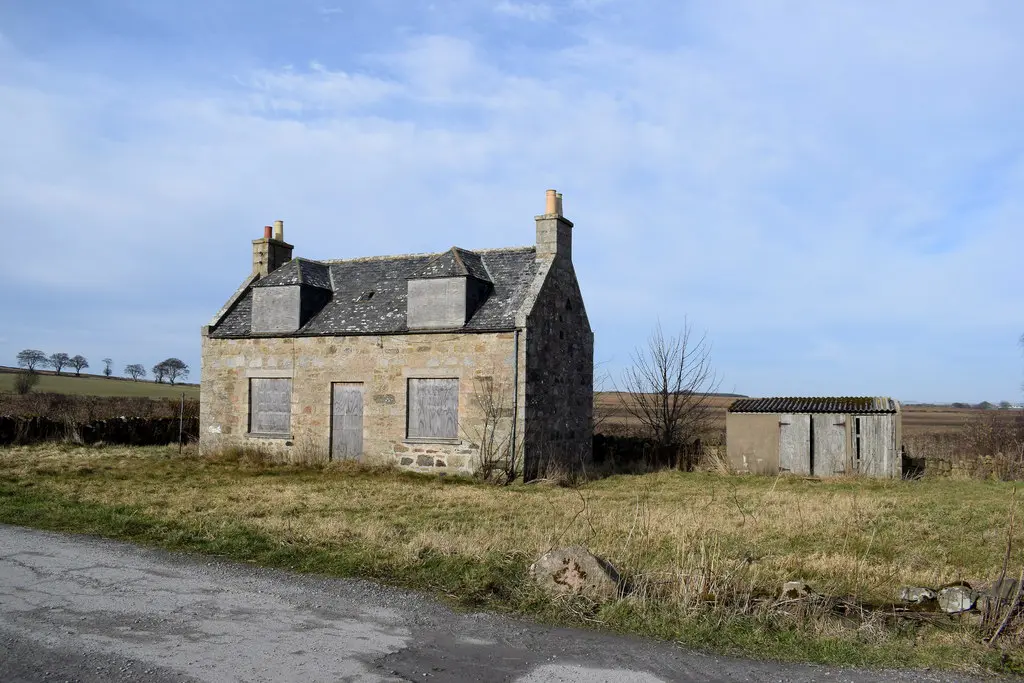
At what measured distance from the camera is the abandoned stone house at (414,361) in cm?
2066

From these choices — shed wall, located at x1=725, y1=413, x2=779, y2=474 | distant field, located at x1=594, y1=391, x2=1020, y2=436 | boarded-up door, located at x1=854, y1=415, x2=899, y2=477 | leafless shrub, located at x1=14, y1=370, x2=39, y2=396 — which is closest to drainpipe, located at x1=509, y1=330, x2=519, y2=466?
shed wall, located at x1=725, y1=413, x2=779, y2=474

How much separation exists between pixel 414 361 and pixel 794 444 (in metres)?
12.0

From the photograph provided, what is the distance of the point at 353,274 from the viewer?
2525 centimetres

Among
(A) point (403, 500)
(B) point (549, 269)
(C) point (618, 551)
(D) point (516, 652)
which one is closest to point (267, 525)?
(A) point (403, 500)

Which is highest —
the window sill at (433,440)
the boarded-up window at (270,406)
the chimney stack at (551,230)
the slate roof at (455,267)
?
the chimney stack at (551,230)

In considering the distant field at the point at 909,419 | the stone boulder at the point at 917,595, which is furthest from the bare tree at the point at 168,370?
the stone boulder at the point at 917,595

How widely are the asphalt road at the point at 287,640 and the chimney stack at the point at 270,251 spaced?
17.9m

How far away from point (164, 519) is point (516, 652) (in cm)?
821

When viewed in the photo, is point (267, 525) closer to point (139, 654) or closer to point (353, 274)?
point (139, 654)

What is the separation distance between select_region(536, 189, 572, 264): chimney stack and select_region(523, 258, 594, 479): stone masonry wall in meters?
0.29

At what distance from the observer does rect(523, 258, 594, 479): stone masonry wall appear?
818 inches

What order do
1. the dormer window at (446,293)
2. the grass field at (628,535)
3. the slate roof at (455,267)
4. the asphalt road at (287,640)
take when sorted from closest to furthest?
the asphalt road at (287,640) < the grass field at (628,535) < the dormer window at (446,293) < the slate roof at (455,267)

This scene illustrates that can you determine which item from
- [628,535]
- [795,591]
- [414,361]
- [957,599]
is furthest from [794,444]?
[795,591]

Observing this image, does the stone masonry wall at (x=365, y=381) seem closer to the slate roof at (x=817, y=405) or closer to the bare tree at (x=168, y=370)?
the slate roof at (x=817, y=405)
